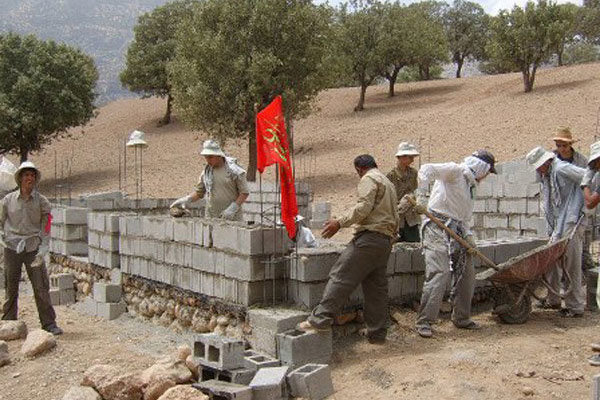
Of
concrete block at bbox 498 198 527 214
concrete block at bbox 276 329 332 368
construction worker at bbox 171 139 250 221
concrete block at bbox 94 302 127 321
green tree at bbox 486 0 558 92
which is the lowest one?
concrete block at bbox 94 302 127 321

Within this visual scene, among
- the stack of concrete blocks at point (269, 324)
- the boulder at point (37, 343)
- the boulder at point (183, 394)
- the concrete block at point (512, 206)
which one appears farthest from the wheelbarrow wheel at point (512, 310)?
the boulder at point (37, 343)

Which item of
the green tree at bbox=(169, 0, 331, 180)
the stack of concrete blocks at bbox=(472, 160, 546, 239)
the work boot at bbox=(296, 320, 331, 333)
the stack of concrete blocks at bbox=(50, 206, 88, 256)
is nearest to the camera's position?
the work boot at bbox=(296, 320, 331, 333)

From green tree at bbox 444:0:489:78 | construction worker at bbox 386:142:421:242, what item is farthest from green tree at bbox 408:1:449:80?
construction worker at bbox 386:142:421:242

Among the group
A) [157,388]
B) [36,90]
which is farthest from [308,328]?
[36,90]

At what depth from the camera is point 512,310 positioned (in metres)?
6.39

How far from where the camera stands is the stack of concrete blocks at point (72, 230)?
9844mm

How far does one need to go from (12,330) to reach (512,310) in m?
5.04

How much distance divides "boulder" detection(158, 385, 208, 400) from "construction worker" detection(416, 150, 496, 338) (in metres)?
2.13

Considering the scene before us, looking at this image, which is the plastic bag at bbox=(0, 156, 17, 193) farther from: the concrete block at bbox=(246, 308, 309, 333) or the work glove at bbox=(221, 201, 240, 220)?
the concrete block at bbox=(246, 308, 309, 333)

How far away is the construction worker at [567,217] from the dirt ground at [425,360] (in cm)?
23

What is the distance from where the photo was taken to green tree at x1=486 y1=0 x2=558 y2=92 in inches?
1093

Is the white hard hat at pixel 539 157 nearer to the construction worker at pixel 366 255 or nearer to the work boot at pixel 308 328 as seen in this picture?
the construction worker at pixel 366 255

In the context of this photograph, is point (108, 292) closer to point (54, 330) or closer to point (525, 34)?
point (54, 330)

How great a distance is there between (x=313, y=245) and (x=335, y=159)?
18334 mm
